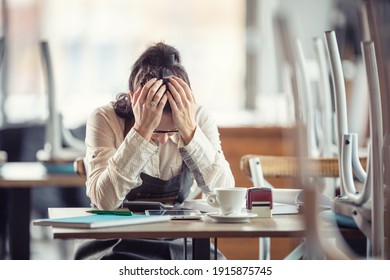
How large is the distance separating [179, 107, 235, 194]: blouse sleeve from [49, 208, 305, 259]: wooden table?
28 centimetres

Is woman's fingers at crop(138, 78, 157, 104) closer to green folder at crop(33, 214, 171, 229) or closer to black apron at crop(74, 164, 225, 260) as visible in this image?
black apron at crop(74, 164, 225, 260)

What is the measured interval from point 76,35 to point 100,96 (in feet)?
1.22

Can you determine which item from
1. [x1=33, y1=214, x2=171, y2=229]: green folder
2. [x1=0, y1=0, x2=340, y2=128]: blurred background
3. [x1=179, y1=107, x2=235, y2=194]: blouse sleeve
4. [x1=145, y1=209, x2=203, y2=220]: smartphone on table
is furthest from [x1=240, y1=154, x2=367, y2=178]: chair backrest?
[x1=0, y1=0, x2=340, y2=128]: blurred background

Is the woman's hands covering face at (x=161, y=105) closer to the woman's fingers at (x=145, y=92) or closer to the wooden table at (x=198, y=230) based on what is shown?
the woman's fingers at (x=145, y=92)

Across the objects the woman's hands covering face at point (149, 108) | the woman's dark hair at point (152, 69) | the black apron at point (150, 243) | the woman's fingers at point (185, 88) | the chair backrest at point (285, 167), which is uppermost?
the woman's dark hair at point (152, 69)

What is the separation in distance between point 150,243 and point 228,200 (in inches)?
13.0

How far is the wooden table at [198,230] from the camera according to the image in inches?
51.2

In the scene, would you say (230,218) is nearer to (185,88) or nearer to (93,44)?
(185,88)

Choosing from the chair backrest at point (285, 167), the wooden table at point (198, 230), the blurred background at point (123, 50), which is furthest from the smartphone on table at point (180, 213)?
the blurred background at point (123, 50)

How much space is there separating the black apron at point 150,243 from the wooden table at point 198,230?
286 mm

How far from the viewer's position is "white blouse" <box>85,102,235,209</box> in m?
1.66

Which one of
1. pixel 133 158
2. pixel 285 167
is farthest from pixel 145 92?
pixel 285 167

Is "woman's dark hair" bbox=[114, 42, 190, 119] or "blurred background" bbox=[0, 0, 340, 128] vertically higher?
"blurred background" bbox=[0, 0, 340, 128]

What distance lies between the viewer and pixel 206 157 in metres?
1.76
